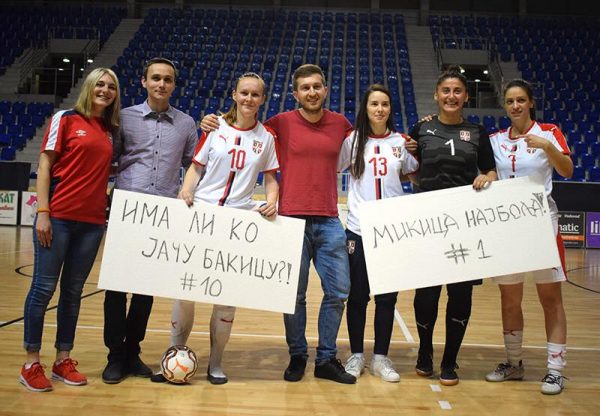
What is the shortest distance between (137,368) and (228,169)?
116 cm

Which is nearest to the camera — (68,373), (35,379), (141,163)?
(35,379)

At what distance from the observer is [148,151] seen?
2754 mm

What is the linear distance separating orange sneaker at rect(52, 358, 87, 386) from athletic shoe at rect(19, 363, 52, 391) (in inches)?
3.8

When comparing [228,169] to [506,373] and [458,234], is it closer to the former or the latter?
[458,234]

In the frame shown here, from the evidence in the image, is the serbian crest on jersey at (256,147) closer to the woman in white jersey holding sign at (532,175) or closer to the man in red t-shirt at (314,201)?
the man in red t-shirt at (314,201)

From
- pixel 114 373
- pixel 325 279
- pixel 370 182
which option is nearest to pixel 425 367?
pixel 325 279

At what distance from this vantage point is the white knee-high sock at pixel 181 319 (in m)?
2.81

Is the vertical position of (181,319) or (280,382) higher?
(181,319)

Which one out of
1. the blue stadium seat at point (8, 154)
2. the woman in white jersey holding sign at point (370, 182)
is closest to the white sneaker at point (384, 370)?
the woman in white jersey holding sign at point (370, 182)

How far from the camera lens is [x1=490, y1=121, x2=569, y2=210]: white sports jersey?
285cm

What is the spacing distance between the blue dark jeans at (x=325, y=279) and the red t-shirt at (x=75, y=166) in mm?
1043

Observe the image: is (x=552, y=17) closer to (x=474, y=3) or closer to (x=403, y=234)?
(x=474, y=3)

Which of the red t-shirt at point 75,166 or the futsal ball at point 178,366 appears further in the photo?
the futsal ball at point 178,366

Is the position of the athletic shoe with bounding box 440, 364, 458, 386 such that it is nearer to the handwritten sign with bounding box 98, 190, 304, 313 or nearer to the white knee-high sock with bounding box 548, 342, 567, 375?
the white knee-high sock with bounding box 548, 342, 567, 375
